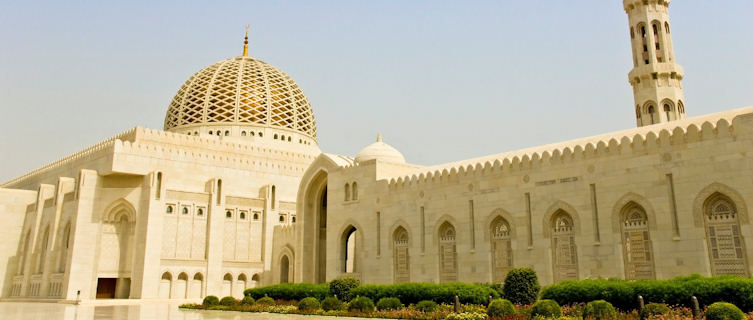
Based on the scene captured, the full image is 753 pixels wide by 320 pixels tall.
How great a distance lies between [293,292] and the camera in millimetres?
20125

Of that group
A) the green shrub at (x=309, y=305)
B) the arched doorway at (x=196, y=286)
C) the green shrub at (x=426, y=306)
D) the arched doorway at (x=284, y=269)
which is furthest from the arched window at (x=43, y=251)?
the green shrub at (x=426, y=306)

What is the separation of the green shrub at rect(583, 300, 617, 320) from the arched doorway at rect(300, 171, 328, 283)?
59.2 ft

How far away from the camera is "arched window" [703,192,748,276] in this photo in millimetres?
15734

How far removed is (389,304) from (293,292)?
5.41 meters

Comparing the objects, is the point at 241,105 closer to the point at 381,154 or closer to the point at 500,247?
the point at 381,154

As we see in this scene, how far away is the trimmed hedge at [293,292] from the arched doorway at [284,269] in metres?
9.88

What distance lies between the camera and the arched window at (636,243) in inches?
686

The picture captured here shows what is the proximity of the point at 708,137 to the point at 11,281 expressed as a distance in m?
32.3

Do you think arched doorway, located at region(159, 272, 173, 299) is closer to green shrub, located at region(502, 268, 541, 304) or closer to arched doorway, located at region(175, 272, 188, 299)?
arched doorway, located at region(175, 272, 188, 299)

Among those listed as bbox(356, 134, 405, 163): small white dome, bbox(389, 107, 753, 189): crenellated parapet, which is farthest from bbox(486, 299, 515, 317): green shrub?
bbox(356, 134, 405, 163): small white dome

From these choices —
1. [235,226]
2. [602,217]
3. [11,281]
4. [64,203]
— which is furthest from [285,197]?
[602,217]

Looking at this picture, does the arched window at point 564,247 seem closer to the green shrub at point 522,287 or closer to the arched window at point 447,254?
the green shrub at point 522,287

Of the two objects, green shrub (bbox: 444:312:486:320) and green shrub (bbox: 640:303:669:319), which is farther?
green shrub (bbox: 444:312:486:320)

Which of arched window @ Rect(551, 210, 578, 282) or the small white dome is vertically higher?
the small white dome
